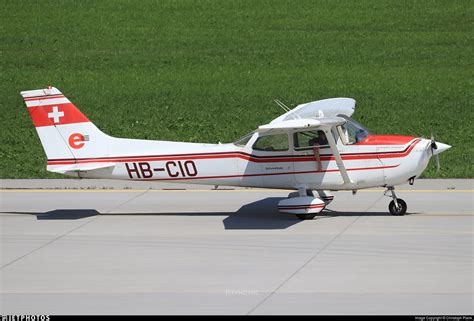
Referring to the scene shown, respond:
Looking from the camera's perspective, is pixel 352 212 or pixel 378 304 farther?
pixel 352 212

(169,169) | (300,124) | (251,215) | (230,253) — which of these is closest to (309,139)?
(300,124)

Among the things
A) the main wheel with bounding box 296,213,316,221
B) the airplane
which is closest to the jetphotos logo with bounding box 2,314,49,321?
the airplane

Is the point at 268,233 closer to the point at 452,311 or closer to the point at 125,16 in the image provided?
the point at 452,311

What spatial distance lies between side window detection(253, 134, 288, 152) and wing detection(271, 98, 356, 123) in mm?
286

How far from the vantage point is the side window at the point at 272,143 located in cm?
1708

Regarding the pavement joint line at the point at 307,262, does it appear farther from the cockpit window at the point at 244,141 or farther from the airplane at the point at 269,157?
the cockpit window at the point at 244,141

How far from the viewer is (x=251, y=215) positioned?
696 inches

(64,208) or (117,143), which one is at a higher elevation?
(117,143)

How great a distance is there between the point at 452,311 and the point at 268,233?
16.3ft

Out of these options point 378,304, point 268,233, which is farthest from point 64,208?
Result: point 378,304

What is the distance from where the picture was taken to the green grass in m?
26.1

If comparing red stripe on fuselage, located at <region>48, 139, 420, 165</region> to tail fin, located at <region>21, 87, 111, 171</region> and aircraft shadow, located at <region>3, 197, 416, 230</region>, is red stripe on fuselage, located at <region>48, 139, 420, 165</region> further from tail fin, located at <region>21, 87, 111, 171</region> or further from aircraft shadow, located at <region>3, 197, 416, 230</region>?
aircraft shadow, located at <region>3, 197, 416, 230</region>

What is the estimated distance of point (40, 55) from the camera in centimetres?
3403

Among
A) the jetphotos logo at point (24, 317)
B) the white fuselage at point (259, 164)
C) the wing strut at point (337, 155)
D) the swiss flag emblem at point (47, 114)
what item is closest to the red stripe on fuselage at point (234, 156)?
the white fuselage at point (259, 164)
